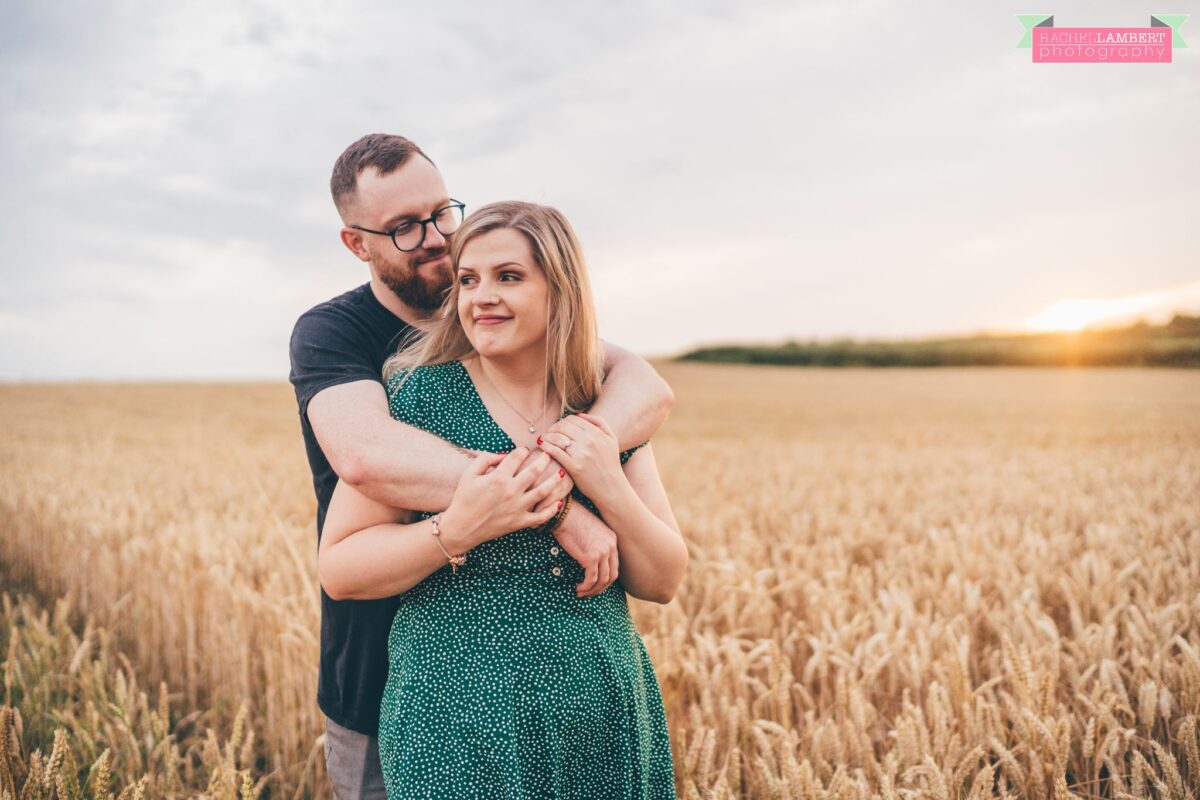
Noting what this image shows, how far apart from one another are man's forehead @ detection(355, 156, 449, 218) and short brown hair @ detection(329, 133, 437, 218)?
2 cm

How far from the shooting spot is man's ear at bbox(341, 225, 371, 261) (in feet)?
8.00

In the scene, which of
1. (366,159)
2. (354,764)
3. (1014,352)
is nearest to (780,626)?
(354,764)

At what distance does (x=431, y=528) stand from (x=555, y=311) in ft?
1.90

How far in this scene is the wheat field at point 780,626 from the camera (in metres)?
2.55

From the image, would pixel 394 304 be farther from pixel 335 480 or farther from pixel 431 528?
pixel 431 528

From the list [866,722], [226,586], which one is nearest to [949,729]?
[866,722]

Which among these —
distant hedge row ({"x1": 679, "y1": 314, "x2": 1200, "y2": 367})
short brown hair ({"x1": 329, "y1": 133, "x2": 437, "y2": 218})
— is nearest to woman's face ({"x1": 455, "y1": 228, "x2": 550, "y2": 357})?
short brown hair ({"x1": 329, "y1": 133, "x2": 437, "y2": 218})

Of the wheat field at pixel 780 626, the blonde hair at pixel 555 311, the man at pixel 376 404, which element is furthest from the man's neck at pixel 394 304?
the wheat field at pixel 780 626

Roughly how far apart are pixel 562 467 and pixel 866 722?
1.78 metres

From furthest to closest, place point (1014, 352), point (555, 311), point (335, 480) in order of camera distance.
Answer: point (1014, 352), point (335, 480), point (555, 311)

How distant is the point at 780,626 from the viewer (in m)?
3.83

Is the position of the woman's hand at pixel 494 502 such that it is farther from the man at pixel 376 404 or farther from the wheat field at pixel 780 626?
the wheat field at pixel 780 626

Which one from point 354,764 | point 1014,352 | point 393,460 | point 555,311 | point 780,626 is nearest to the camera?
point 393,460

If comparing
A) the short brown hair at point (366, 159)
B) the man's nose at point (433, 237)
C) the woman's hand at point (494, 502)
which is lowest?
the woman's hand at point (494, 502)
